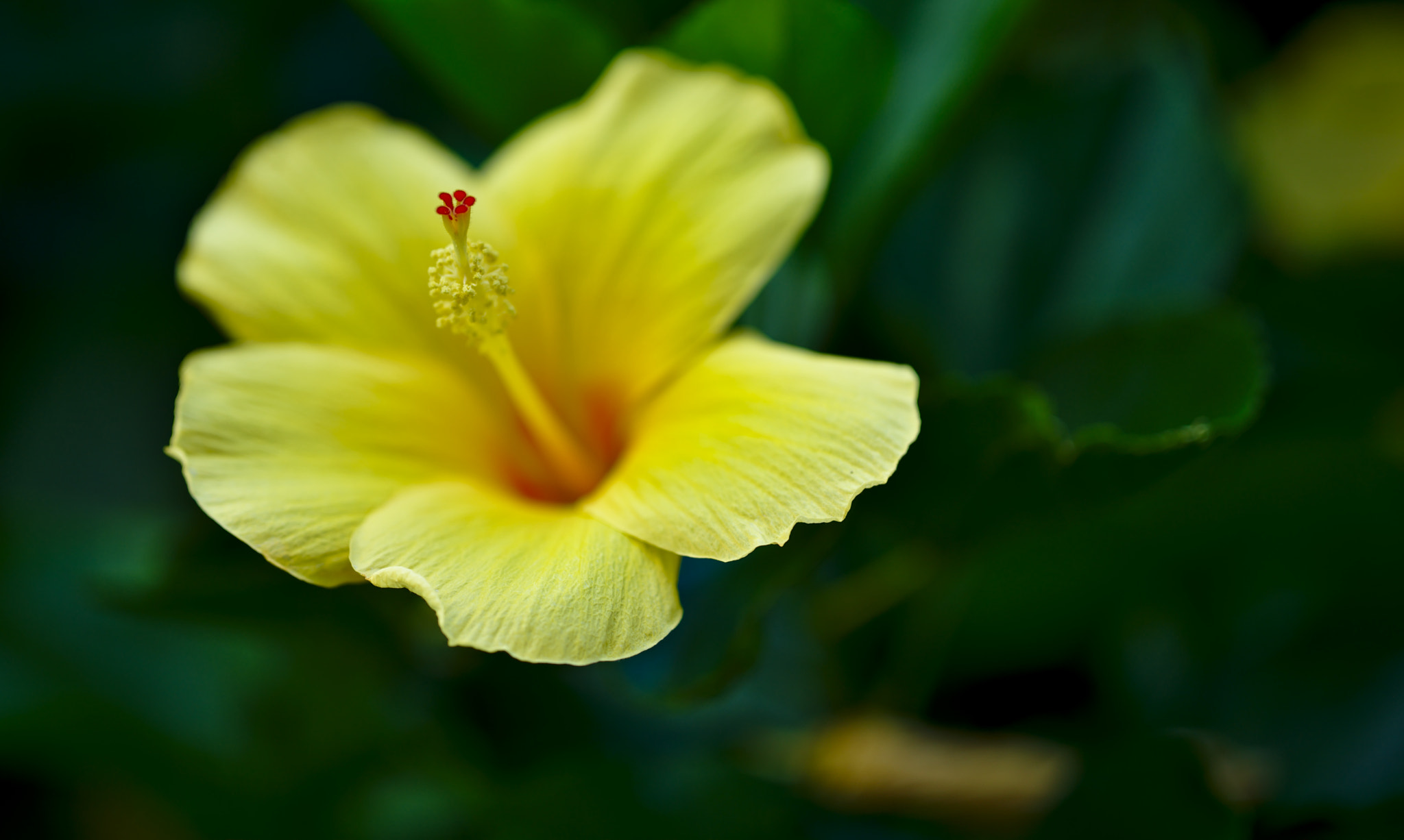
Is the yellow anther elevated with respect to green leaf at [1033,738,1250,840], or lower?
elevated

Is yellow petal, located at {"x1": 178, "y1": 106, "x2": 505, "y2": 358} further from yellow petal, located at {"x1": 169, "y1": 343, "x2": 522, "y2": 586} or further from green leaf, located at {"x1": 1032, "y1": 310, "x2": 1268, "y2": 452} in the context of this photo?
green leaf, located at {"x1": 1032, "y1": 310, "x2": 1268, "y2": 452}

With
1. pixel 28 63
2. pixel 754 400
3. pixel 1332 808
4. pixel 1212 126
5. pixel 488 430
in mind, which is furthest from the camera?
pixel 28 63

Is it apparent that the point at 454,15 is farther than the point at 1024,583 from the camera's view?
No

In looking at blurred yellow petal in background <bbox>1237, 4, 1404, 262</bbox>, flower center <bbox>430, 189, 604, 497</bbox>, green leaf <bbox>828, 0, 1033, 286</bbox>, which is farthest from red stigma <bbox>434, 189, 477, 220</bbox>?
blurred yellow petal in background <bbox>1237, 4, 1404, 262</bbox>

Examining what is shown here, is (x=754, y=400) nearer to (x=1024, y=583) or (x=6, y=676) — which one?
(x=1024, y=583)

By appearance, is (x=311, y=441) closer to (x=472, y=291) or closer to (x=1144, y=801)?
(x=472, y=291)

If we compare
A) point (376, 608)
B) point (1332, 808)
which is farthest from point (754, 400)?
point (1332, 808)
